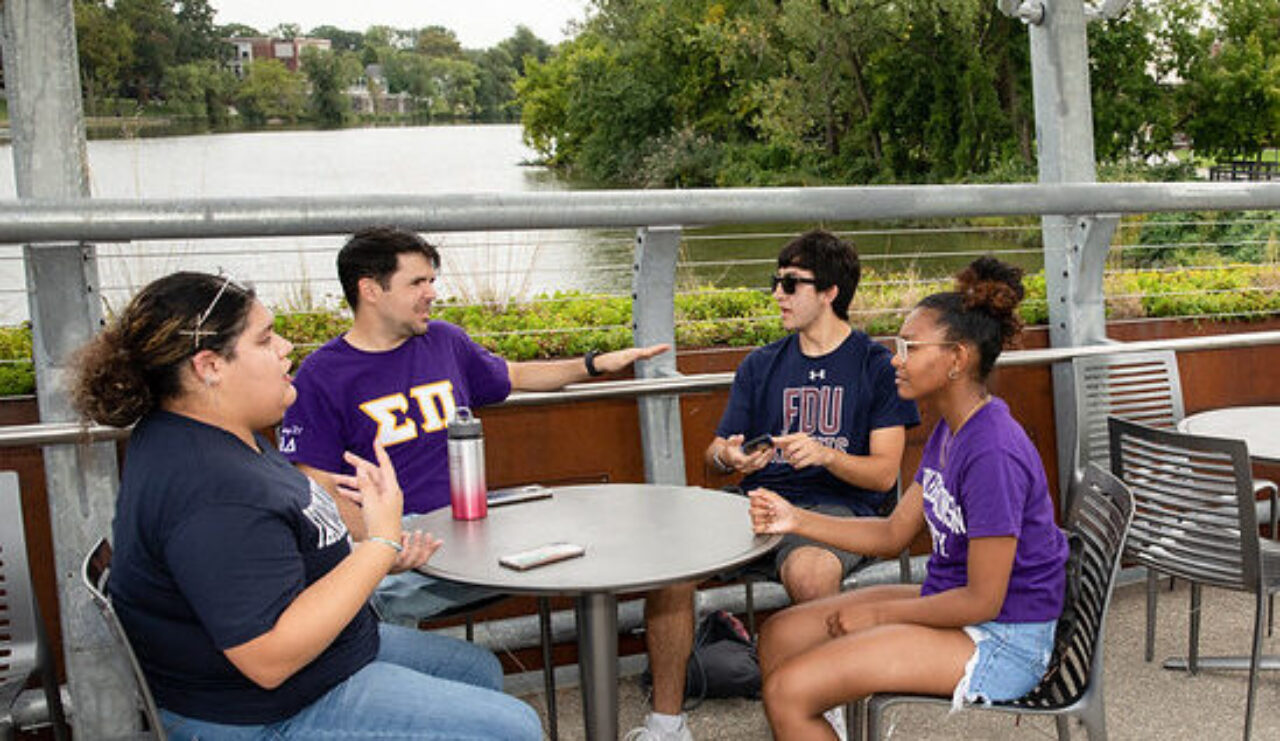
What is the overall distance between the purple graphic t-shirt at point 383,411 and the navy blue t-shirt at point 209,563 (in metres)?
1.03

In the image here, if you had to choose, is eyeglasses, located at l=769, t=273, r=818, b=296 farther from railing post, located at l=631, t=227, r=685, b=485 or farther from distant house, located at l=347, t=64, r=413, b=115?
distant house, located at l=347, t=64, r=413, b=115

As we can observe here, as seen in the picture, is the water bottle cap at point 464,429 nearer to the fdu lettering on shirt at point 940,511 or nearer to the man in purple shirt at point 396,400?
the man in purple shirt at point 396,400

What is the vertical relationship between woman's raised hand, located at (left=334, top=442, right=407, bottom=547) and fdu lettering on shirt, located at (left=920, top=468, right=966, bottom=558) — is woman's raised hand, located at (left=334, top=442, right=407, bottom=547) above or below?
above

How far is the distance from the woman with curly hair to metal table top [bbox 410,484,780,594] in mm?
293

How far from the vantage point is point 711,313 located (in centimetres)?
517

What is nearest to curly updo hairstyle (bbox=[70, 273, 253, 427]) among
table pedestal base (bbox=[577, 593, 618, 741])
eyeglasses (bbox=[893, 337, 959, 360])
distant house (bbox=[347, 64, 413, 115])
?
table pedestal base (bbox=[577, 593, 618, 741])

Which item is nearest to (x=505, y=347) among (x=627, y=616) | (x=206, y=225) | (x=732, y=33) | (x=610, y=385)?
(x=610, y=385)

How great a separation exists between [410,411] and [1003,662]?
1746 millimetres

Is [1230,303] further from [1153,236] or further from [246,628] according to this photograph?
[1153,236]

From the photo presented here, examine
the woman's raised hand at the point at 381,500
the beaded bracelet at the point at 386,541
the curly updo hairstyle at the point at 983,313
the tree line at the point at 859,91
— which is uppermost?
the tree line at the point at 859,91

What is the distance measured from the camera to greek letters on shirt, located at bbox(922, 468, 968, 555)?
289cm

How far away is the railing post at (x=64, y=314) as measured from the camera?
11.4 ft

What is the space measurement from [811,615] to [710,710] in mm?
997

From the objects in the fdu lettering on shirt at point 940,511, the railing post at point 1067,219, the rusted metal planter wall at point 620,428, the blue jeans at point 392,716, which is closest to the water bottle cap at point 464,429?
the blue jeans at point 392,716
